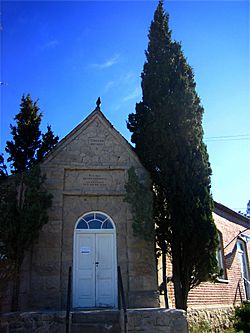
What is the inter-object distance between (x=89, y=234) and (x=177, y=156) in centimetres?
351

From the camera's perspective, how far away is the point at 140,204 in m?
10.2

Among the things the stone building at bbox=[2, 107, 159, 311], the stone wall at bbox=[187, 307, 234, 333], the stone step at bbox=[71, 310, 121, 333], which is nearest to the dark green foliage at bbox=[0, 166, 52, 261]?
the stone building at bbox=[2, 107, 159, 311]

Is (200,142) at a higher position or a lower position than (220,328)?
higher

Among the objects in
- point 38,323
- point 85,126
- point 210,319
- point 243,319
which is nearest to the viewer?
point 38,323

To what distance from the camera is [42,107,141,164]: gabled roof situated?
36.2 ft

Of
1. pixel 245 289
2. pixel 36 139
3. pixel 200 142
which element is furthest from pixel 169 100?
pixel 245 289

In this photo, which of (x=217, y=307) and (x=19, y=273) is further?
(x=217, y=307)

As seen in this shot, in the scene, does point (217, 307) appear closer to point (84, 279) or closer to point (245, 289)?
point (245, 289)

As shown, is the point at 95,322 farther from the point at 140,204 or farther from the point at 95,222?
the point at 140,204

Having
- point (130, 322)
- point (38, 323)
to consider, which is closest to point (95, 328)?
point (130, 322)

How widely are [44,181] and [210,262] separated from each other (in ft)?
17.3

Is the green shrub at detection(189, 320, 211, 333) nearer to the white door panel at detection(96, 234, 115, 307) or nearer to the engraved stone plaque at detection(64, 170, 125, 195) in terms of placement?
the white door panel at detection(96, 234, 115, 307)

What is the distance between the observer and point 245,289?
1631 centimetres

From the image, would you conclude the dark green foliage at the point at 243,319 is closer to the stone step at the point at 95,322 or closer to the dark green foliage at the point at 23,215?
the stone step at the point at 95,322
